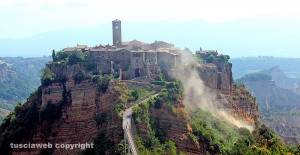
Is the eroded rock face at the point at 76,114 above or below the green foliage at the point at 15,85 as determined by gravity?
above

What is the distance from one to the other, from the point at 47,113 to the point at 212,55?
21.4 meters

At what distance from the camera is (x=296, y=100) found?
459 feet

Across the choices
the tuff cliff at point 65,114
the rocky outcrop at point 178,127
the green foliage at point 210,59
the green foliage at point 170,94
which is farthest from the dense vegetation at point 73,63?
the green foliage at point 210,59

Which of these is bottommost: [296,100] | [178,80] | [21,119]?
[296,100]

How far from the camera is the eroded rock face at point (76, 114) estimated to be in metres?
46.9

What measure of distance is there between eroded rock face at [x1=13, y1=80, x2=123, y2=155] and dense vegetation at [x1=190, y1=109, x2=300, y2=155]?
779 cm

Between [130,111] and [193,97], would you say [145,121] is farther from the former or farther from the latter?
[193,97]

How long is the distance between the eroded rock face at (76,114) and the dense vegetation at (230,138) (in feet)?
25.6

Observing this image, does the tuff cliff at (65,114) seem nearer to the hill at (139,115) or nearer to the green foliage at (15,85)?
the hill at (139,115)

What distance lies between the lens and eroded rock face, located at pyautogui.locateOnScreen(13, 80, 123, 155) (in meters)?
46.9

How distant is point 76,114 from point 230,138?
15.0 m

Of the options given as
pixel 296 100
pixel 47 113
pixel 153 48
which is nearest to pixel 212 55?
pixel 153 48

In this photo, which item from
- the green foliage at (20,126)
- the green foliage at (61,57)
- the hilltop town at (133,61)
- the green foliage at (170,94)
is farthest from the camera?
the green foliage at (61,57)

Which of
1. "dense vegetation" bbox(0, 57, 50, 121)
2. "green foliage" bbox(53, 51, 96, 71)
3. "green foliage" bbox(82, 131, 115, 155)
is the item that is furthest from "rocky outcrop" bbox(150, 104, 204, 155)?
"dense vegetation" bbox(0, 57, 50, 121)
